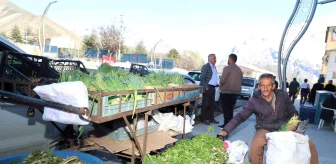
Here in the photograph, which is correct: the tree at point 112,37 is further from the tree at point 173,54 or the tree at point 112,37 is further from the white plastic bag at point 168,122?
the white plastic bag at point 168,122

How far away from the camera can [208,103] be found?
6691 mm

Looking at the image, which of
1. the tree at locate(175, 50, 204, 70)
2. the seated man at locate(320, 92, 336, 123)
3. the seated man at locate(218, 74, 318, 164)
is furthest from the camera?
the tree at locate(175, 50, 204, 70)

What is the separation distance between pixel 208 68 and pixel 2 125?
5.02 m

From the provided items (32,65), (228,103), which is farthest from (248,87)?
(32,65)

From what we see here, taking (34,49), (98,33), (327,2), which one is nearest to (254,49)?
(98,33)

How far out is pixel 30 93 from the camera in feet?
10.2

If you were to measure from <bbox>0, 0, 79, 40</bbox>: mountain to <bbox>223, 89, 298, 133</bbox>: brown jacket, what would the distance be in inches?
3689

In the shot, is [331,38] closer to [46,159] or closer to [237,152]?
[237,152]

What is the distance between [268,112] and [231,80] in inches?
115

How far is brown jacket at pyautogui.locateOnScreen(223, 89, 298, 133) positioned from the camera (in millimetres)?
3059

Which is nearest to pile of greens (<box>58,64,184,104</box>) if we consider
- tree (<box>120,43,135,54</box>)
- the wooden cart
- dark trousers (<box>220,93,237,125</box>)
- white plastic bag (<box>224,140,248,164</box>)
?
the wooden cart

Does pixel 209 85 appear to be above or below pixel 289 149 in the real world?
above

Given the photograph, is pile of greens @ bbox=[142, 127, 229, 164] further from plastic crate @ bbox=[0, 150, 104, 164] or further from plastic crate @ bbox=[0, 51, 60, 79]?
plastic crate @ bbox=[0, 51, 60, 79]

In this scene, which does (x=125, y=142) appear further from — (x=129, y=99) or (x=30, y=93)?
(x=30, y=93)
